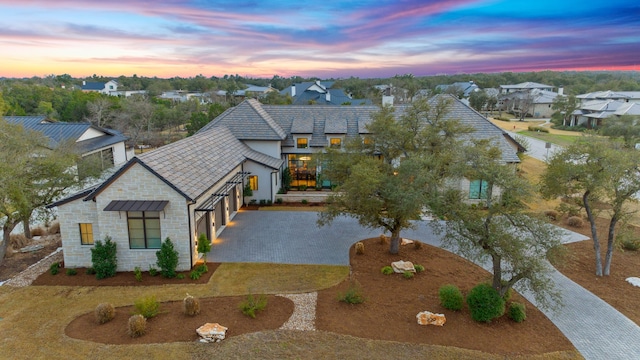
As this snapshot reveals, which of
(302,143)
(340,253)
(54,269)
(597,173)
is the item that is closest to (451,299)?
(340,253)

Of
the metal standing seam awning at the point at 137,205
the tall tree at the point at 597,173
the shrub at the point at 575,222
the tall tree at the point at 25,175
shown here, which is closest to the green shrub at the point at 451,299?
the tall tree at the point at 597,173

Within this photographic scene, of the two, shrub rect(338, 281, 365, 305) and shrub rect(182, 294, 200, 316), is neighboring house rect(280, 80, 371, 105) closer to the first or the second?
shrub rect(338, 281, 365, 305)

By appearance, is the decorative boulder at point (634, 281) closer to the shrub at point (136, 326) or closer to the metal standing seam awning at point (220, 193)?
the metal standing seam awning at point (220, 193)

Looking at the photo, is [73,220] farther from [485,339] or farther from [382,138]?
[485,339]

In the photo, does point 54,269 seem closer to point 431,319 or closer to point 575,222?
point 431,319

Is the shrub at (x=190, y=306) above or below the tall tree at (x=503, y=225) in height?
below

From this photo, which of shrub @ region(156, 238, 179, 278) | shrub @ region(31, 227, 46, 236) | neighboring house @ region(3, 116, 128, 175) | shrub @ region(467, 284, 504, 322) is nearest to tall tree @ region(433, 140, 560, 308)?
shrub @ region(467, 284, 504, 322)

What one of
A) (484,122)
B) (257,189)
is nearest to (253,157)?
(257,189)
